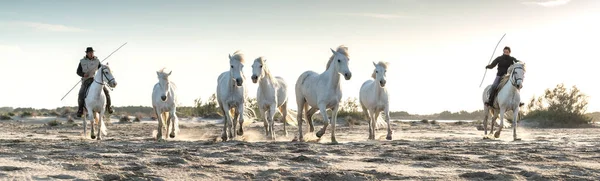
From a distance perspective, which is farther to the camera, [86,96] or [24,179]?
[86,96]

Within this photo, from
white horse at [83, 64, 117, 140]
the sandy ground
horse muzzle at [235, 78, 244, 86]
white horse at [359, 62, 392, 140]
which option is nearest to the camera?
the sandy ground

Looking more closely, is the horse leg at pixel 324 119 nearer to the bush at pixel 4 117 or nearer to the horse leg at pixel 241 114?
the horse leg at pixel 241 114

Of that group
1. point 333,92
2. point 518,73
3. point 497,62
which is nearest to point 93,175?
point 333,92

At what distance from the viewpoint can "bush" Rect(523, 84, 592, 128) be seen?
28750 millimetres

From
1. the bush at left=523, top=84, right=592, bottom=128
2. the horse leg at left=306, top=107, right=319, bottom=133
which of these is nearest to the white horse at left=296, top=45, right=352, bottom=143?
the horse leg at left=306, top=107, right=319, bottom=133

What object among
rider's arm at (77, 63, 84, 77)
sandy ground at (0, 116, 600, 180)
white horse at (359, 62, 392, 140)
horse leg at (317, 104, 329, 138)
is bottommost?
sandy ground at (0, 116, 600, 180)

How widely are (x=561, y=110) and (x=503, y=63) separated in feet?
43.2

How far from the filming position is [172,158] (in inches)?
353

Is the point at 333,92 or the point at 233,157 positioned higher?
the point at 333,92

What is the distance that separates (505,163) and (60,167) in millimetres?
5885

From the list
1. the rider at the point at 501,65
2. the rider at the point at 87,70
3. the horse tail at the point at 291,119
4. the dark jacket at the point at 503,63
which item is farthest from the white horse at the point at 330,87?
the dark jacket at the point at 503,63

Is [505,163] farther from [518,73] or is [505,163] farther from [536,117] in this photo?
[536,117]

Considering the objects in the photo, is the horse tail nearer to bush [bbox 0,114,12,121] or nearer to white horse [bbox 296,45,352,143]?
white horse [bbox 296,45,352,143]

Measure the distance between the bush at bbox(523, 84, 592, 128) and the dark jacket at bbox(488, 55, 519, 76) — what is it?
12254mm
